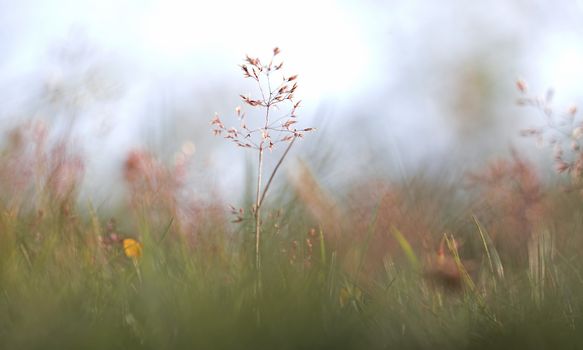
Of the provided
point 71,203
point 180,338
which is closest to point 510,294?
point 180,338

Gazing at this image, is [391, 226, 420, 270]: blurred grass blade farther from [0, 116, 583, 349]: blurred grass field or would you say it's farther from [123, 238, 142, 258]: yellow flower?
[123, 238, 142, 258]: yellow flower

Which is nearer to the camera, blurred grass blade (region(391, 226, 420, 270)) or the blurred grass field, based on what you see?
the blurred grass field

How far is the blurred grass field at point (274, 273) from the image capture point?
1.35 metres

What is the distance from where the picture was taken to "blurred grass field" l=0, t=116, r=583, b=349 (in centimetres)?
135

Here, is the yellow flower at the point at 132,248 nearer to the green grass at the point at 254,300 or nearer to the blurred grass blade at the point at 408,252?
the green grass at the point at 254,300

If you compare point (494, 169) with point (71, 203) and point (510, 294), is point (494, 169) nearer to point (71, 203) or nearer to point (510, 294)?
point (510, 294)

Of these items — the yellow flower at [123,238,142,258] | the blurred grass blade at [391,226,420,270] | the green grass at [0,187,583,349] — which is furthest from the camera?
the yellow flower at [123,238,142,258]

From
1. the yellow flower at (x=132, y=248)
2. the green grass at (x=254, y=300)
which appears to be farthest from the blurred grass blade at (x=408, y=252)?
the yellow flower at (x=132, y=248)

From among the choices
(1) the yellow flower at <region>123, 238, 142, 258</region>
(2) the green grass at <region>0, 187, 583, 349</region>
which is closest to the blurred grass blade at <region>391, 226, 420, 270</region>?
(2) the green grass at <region>0, 187, 583, 349</region>

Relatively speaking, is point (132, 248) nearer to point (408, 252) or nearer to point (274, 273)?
point (274, 273)

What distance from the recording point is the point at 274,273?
1.51m

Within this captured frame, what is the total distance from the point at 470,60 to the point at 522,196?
943 cm

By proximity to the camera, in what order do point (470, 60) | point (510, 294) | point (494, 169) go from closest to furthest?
point (510, 294) → point (494, 169) → point (470, 60)

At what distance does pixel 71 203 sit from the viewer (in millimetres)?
1936
